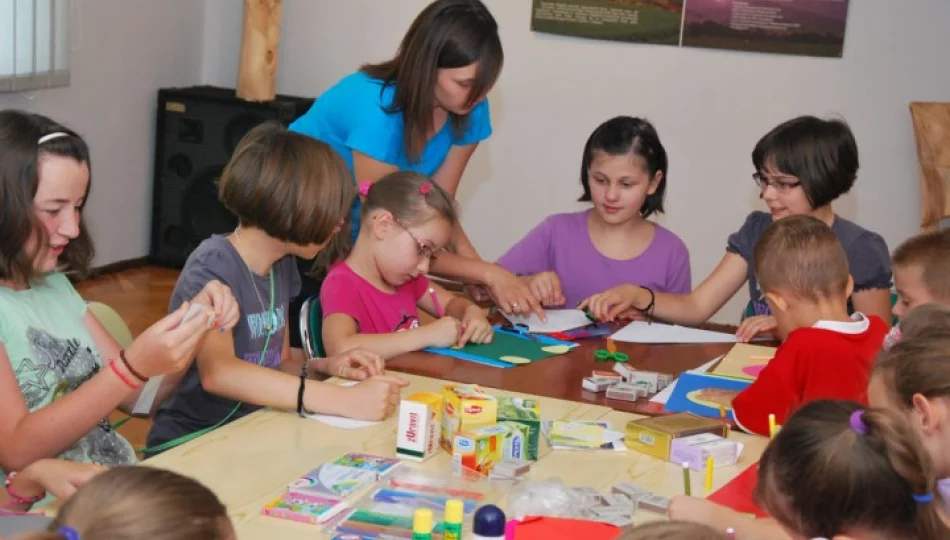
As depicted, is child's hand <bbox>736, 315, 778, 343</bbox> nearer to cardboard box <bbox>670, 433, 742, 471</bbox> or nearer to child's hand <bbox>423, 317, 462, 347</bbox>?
child's hand <bbox>423, 317, 462, 347</bbox>

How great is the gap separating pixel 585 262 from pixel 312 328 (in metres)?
0.95

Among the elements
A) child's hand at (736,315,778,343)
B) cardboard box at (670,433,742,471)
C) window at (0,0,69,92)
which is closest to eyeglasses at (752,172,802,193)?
child's hand at (736,315,778,343)

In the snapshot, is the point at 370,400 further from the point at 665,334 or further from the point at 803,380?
the point at 665,334

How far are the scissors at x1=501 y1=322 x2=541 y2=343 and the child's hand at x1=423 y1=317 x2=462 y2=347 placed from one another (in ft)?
0.75

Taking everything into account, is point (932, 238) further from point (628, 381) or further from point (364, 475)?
point (364, 475)

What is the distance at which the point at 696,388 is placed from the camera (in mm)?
2488

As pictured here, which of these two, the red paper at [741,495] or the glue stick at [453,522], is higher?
the glue stick at [453,522]

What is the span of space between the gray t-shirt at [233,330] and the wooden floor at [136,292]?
8.31 feet

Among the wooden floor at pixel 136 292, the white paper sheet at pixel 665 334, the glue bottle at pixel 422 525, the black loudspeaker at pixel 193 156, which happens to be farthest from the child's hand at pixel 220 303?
the black loudspeaker at pixel 193 156

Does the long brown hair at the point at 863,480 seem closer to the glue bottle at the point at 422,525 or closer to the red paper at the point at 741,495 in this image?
the red paper at the point at 741,495

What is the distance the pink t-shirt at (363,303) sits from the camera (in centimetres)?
275

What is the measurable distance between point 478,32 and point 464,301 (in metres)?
0.68

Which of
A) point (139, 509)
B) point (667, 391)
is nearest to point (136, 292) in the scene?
point (667, 391)

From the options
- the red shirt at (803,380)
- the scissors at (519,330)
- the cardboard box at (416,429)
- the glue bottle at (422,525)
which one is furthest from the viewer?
the scissors at (519,330)
